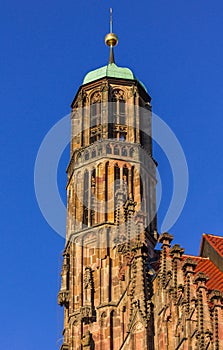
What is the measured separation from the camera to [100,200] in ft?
152

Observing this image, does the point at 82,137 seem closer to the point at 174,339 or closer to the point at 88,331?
the point at 88,331

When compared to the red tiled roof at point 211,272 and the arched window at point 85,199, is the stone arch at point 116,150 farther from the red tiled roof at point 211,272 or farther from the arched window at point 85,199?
the red tiled roof at point 211,272

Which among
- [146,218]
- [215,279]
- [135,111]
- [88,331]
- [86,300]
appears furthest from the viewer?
[135,111]

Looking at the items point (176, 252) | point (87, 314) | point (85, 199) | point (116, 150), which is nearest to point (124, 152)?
point (116, 150)

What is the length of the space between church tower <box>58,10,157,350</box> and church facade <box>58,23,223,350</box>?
48 mm

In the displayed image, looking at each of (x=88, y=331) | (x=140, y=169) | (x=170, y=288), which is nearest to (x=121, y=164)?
(x=140, y=169)

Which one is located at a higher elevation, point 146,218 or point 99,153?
point 99,153

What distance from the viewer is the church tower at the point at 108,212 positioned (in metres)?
41.7

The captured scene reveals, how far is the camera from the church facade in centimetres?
3422

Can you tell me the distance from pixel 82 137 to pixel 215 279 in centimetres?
1514

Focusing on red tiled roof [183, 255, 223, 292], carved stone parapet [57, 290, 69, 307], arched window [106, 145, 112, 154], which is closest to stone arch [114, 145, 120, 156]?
arched window [106, 145, 112, 154]

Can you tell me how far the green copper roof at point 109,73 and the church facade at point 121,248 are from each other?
0.06 metres

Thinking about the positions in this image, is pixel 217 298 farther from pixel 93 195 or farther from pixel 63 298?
pixel 93 195

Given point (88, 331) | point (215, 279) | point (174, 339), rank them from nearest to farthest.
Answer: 1. point (174, 339)
2. point (215, 279)
3. point (88, 331)
